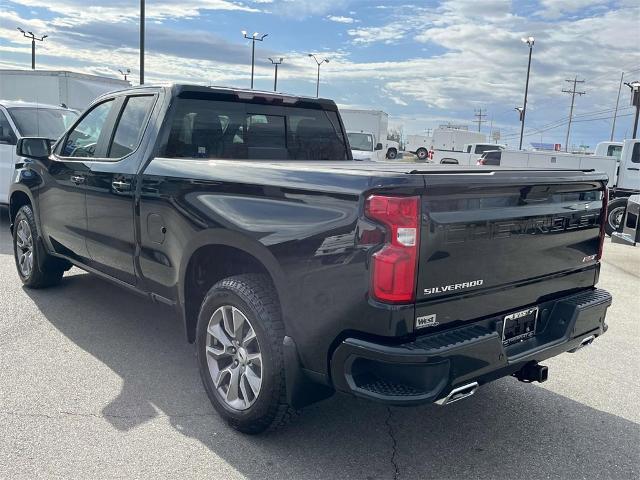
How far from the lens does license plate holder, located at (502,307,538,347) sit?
2.99 metres

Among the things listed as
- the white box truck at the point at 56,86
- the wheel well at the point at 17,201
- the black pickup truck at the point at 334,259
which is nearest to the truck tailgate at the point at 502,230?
the black pickup truck at the point at 334,259

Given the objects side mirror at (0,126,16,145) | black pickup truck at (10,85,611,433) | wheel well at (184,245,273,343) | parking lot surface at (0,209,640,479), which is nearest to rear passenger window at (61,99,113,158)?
black pickup truck at (10,85,611,433)

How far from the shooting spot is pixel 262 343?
9.84ft

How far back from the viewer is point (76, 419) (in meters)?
3.38

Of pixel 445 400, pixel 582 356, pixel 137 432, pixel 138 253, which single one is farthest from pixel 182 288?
pixel 582 356

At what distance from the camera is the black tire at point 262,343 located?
117 inches

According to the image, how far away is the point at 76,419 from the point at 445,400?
2.14 metres

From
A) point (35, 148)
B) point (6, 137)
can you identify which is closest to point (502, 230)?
point (35, 148)

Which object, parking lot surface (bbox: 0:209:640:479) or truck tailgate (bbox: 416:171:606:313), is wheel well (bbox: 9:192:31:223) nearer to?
parking lot surface (bbox: 0:209:640:479)

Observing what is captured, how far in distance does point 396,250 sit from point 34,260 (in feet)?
14.4

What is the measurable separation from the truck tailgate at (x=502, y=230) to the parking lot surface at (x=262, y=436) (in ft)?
3.04

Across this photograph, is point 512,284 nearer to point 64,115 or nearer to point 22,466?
point 22,466

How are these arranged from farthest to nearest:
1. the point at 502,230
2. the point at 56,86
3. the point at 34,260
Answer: the point at 56,86 → the point at 34,260 → the point at 502,230

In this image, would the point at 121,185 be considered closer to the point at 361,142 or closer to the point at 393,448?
the point at 393,448
